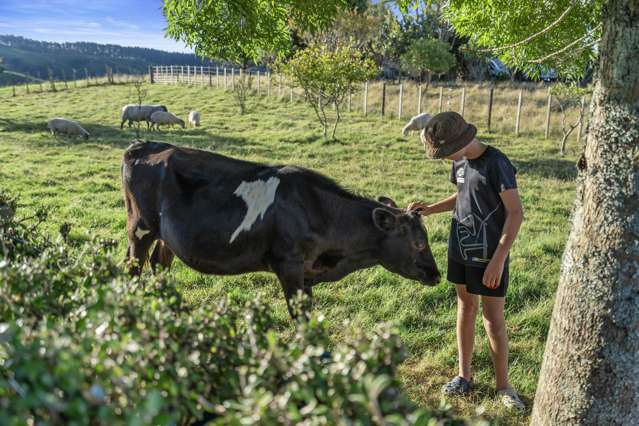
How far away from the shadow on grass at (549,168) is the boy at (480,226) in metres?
11.2

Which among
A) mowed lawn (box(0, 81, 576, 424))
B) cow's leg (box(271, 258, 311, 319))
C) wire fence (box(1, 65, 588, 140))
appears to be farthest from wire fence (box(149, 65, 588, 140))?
cow's leg (box(271, 258, 311, 319))

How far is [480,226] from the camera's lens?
4.01 m

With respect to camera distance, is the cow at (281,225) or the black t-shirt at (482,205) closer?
the black t-shirt at (482,205)

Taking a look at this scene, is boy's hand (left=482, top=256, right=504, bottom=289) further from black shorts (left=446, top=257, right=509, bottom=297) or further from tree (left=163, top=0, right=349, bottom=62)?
tree (left=163, top=0, right=349, bottom=62)

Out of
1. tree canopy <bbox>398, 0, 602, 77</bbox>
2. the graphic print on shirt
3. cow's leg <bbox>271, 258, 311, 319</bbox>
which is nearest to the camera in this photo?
the graphic print on shirt

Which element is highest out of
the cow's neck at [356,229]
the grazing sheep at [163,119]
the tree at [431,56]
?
the tree at [431,56]

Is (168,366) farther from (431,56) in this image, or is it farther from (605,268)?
(431,56)

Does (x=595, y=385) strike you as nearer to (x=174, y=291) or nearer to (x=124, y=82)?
(x=174, y=291)

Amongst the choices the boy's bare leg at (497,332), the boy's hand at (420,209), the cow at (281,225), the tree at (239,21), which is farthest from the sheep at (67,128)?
the boy's bare leg at (497,332)

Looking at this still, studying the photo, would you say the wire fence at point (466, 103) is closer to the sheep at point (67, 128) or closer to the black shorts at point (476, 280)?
the sheep at point (67, 128)

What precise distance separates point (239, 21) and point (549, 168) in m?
12.7

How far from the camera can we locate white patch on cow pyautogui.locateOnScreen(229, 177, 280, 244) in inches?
177

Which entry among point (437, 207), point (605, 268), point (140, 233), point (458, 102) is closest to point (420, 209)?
point (437, 207)

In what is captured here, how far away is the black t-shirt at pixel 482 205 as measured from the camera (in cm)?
384
